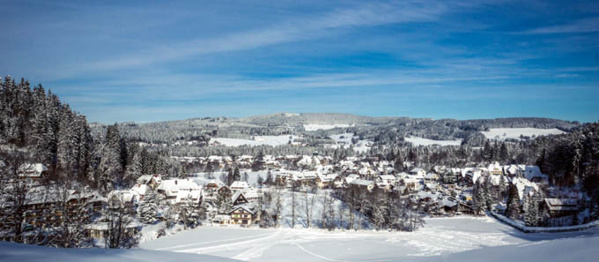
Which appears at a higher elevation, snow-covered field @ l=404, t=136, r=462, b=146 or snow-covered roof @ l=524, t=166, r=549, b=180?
snow-covered field @ l=404, t=136, r=462, b=146

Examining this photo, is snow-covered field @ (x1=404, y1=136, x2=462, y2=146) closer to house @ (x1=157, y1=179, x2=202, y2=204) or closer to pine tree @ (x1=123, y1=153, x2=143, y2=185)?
house @ (x1=157, y1=179, x2=202, y2=204)

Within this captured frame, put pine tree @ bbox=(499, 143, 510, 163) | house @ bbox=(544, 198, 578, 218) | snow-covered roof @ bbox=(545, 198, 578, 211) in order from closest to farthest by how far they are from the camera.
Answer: house @ bbox=(544, 198, 578, 218), snow-covered roof @ bbox=(545, 198, 578, 211), pine tree @ bbox=(499, 143, 510, 163)

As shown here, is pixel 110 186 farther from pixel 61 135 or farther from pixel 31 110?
pixel 31 110

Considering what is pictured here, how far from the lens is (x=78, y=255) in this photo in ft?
14.5

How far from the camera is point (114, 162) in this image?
39125mm

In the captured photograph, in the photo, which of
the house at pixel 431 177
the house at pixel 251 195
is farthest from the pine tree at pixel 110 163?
the house at pixel 431 177

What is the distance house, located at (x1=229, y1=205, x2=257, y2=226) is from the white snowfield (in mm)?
2572

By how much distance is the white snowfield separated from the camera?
20.5 m

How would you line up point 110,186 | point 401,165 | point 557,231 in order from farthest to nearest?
point 401,165
point 110,186
point 557,231

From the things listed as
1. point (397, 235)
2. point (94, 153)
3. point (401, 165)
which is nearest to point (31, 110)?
point (94, 153)

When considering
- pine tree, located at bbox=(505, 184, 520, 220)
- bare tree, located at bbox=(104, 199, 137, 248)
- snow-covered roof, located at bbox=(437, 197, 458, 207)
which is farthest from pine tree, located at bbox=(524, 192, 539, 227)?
bare tree, located at bbox=(104, 199, 137, 248)

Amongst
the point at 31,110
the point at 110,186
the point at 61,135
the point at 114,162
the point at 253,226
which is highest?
the point at 31,110

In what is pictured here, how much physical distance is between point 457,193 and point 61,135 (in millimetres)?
50305

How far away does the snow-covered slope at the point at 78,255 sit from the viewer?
12.8 ft
